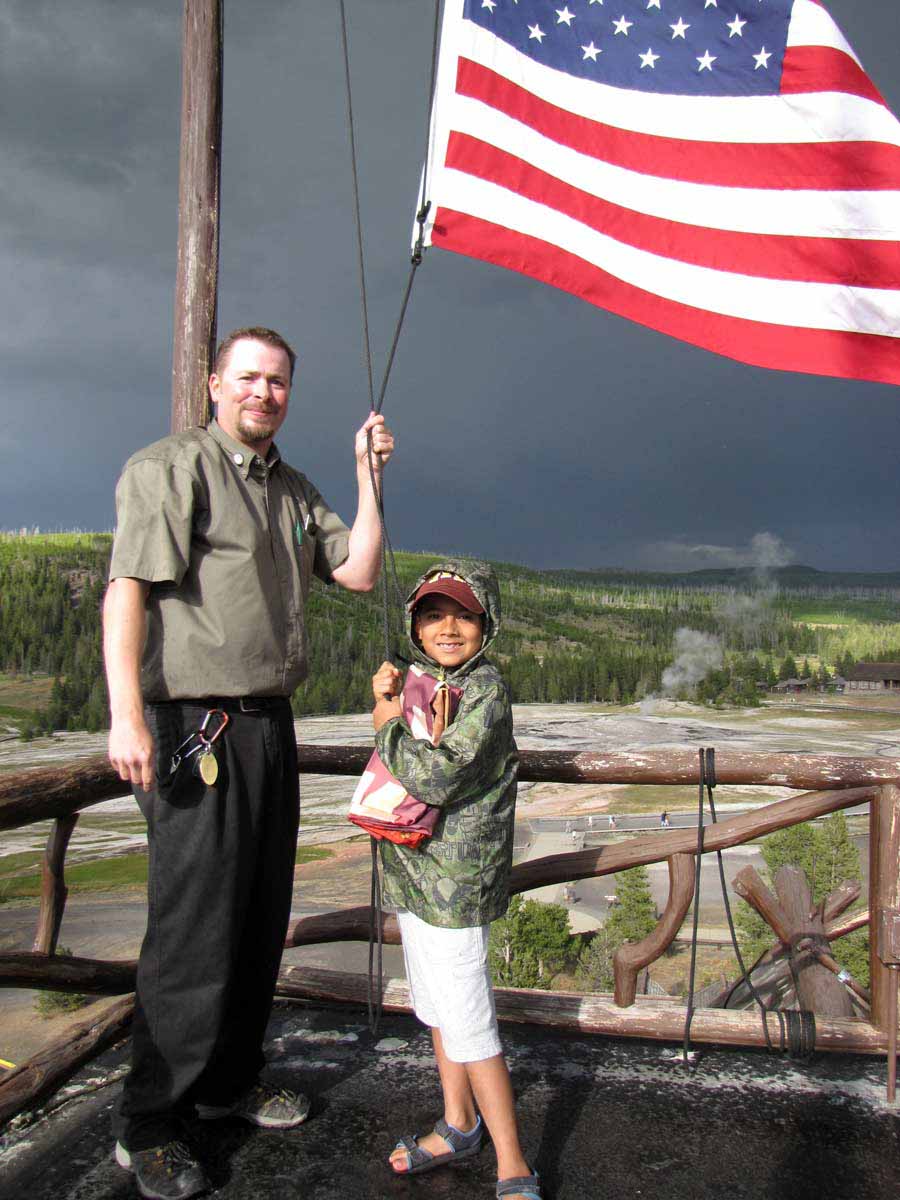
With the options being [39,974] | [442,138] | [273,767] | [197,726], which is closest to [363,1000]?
[39,974]

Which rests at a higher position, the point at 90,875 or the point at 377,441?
the point at 377,441

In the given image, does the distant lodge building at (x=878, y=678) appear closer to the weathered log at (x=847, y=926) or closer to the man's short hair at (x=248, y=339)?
the weathered log at (x=847, y=926)

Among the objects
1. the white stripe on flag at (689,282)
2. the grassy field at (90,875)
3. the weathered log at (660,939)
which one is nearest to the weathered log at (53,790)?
the weathered log at (660,939)

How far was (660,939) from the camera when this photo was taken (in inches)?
138

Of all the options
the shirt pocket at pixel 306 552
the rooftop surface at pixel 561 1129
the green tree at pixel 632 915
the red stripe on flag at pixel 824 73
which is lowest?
the green tree at pixel 632 915

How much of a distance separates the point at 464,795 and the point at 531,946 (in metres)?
39.3

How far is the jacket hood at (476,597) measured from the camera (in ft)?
8.64

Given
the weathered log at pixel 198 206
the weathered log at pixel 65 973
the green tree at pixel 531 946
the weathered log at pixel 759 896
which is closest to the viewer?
the weathered log at pixel 65 973

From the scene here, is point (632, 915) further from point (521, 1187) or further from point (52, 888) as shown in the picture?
point (521, 1187)

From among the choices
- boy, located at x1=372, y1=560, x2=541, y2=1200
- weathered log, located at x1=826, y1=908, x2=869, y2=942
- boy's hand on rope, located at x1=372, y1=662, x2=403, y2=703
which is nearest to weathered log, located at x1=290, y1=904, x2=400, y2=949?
boy, located at x1=372, y1=560, x2=541, y2=1200

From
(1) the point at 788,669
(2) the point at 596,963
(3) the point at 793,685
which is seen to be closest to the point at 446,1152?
(2) the point at 596,963

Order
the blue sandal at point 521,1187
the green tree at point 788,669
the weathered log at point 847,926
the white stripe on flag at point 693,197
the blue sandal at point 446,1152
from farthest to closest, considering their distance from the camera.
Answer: the green tree at point 788,669
the weathered log at point 847,926
the white stripe on flag at point 693,197
the blue sandal at point 446,1152
the blue sandal at point 521,1187

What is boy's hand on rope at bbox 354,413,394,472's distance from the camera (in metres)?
2.96

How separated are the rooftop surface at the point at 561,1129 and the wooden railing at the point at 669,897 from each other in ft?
0.34
